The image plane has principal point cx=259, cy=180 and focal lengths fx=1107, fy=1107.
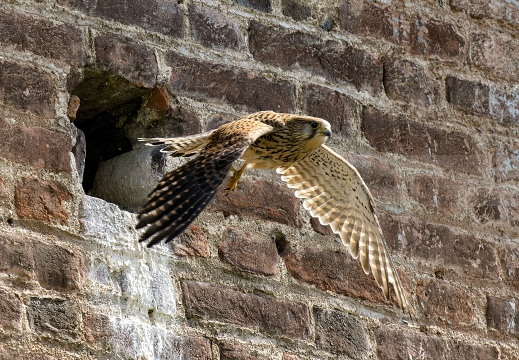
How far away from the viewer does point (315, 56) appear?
3.68m

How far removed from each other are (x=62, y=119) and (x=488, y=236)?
1553 millimetres

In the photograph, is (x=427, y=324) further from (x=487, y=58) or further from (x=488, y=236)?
(x=487, y=58)

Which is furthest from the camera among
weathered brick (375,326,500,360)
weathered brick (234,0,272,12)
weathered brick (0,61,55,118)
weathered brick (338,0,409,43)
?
weathered brick (338,0,409,43)

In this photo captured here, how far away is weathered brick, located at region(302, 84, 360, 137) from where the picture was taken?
363 cm

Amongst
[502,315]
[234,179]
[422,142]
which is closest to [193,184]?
[234,179]

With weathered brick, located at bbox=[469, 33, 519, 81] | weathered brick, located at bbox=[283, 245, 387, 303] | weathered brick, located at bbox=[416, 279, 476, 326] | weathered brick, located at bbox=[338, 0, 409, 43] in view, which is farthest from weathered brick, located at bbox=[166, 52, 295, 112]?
weathered brick, located at bbox=[469, 33, 519, 81]

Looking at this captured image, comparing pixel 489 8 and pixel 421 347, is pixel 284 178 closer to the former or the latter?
pixel 421 347

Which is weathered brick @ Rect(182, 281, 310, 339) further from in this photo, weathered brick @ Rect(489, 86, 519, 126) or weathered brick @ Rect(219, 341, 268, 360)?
weathered brick @ Rect(489, 86, 519, 126)

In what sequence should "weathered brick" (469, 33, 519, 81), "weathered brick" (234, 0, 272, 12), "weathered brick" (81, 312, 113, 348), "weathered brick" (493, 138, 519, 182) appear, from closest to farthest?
"weathered brick" (81, 312, 113, 348) < "weathered brick" (234, 0, 272, 12) < "weathered brick" (493, 138, 519, 182) < "weathered brick" (469, 33, 519, 81)

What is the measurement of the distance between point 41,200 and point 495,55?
1.91 metres

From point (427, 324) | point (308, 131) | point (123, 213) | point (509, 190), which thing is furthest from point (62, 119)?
point (509, 190)

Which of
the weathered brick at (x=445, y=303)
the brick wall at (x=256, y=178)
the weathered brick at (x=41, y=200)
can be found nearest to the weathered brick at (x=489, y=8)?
the brick wall at (x=256, y=178)

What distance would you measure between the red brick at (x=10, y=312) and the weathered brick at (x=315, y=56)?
1.17 meters

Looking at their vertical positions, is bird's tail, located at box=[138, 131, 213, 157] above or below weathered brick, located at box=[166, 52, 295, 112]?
below
